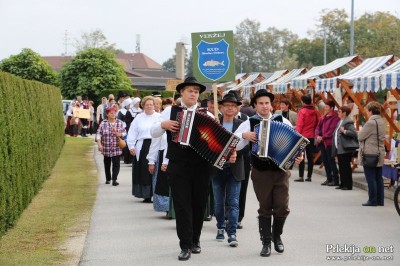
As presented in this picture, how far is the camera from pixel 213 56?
13.2 meters

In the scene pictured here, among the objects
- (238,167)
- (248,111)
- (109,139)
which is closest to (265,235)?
(238,167)

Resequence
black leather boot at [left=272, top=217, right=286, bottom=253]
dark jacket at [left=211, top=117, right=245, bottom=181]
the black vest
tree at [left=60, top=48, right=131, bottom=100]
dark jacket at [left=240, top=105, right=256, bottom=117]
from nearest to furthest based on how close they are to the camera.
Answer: the black vest, black leather boot at [left=272, top=217, right=286, bottom=253], dark jacket at [left=211, top=117, right=245, bottom=181], dark jacket at [left=240, top=105, right=256, bottom=117], tree at [left=60, top=48, right=131, bottom=100]

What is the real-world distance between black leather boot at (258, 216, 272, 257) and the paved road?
109mm

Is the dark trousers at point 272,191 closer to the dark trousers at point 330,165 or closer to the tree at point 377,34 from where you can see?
the dark trousers at point 330,165

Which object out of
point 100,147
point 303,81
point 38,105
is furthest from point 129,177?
point 303,81

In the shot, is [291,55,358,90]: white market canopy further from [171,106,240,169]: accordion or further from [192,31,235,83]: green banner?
[171,106,240,169]: accordion

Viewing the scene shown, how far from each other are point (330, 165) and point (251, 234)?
276 inches

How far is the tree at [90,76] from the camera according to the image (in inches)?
2117

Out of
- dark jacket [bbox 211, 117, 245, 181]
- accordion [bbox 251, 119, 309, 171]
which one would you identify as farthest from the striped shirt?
accordion [bbox 251, 119, 309, 171]

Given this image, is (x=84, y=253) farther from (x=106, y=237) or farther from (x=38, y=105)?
(x=38, y=105)

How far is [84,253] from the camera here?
915cm

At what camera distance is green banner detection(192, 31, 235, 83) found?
12.6 metres

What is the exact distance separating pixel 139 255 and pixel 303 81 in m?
13.8

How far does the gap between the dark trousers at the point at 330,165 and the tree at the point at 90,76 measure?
37095 mm
